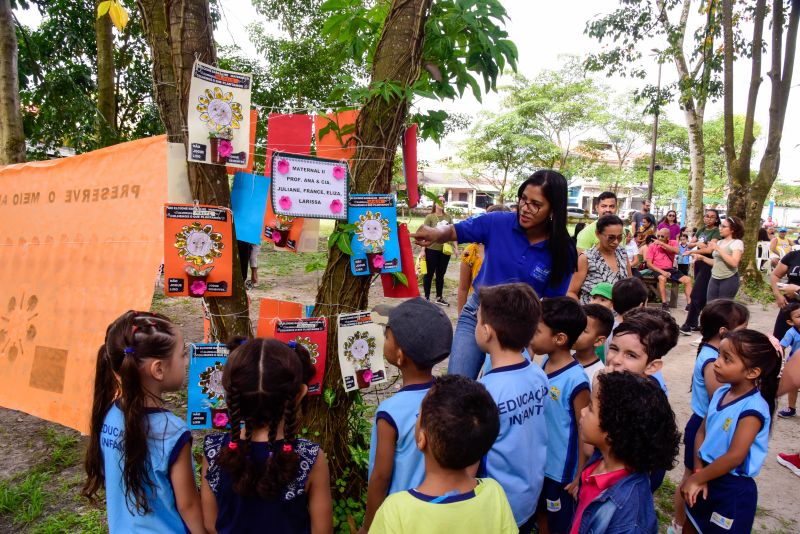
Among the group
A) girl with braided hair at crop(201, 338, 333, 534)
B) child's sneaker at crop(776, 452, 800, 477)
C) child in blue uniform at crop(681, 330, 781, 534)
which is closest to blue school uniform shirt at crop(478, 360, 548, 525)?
girl with braided hair at crop(201, 338, 333, 534)

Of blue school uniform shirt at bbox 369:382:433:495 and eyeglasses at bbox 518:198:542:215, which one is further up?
eyeglasses at bbox 518:198:542:215

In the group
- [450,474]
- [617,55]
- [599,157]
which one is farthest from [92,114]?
[599,157]

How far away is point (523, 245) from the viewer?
2445 millimetres

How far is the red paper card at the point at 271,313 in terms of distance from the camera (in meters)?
2.19

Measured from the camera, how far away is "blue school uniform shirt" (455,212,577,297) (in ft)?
7.98

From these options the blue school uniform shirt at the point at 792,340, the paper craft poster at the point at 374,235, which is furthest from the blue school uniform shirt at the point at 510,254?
the blue school uniform shirt at the point at 792,340

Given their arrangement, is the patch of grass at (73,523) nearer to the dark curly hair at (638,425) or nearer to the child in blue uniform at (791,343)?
the dark curly hair at (638,425)

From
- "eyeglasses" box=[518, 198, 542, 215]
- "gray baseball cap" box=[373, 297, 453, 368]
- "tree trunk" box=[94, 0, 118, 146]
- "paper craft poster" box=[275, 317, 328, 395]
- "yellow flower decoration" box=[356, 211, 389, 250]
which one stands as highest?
"tree trunk" box=[94, 0, 118, 146]

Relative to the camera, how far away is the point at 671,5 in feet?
36.4

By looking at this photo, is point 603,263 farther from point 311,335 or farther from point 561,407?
point 311,335

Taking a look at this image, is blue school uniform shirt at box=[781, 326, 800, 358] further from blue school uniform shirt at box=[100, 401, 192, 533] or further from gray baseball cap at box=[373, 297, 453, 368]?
blue school uniform shirt at box=[100, 401, 192, 533]

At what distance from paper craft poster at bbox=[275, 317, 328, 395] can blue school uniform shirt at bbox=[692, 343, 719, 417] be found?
1829mm

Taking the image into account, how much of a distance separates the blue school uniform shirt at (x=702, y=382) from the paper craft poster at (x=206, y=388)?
7.34 ft

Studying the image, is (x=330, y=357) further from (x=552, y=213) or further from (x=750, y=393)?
(x=750, y=393)
